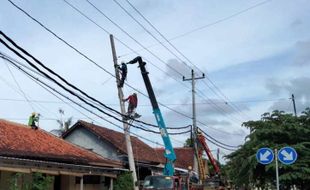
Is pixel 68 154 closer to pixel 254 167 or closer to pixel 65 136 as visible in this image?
pixel 254 167

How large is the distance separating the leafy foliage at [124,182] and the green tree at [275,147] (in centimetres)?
576

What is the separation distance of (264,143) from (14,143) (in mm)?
12192

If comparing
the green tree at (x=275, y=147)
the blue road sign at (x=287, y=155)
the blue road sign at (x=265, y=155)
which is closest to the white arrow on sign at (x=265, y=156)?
the blue road sign at (x=265, y=155)

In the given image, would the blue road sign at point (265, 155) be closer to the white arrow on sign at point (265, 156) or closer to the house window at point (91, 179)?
the white arrow on sign at point (265, 156)

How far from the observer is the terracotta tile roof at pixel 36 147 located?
21.7m

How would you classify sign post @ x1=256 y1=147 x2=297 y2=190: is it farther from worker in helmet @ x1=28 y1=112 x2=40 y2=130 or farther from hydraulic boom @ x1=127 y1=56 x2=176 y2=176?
worker in helmet @ x1=28 y1=112 x2=40 y2=130

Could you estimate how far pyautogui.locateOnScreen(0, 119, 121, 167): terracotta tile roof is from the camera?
2166cm

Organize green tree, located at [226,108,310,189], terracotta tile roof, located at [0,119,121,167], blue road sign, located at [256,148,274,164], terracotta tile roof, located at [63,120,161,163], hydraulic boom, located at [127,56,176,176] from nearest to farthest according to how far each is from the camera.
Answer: blue road sign, located at [256,148,274,164]
terracotta tile roof, located at [0,119,121,167]
green tree, located at [226,108,310,189]
hydraulic boom, located at [127,56,176,176]
terracotta tile roof, located at [63,120,161,163]

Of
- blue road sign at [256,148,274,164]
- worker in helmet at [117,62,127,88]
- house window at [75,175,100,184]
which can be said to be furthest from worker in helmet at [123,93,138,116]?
blue road sign at [256,148,274,164]

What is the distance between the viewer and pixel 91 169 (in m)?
24.2

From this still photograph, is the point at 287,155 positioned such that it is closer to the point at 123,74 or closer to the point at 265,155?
the point at 265,155

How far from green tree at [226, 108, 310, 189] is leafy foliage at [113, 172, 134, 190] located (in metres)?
5.76

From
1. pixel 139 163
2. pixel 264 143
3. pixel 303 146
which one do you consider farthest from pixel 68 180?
pixel 303 146

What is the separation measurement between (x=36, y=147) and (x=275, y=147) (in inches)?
457
